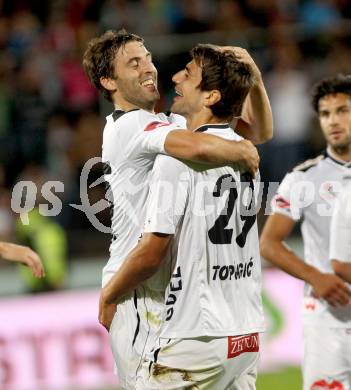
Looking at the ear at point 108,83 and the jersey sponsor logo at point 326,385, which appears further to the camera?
the jersey sponsor logo at point 326,385

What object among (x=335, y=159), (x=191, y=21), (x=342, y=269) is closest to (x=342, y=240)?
(x=342, y=269)

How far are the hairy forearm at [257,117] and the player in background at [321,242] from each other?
1.08m

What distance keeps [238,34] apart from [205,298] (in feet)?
26.4

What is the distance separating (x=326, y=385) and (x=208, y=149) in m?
2.19

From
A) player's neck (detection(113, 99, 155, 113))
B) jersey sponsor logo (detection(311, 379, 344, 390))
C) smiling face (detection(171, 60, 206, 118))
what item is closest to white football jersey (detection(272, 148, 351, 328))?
jersey sponsor logo (detection(311, 379, 344, 390))

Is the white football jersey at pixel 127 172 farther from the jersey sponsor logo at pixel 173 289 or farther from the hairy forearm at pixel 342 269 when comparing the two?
the hairy forearm at pixel 342 269

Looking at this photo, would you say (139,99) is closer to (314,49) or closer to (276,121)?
(276,121)

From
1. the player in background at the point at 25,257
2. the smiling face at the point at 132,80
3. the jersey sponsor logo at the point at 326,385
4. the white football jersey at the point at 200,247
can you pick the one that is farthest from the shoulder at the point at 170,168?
the jersey sponsor logo at the point at 326,385

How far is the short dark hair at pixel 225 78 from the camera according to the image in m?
4.38

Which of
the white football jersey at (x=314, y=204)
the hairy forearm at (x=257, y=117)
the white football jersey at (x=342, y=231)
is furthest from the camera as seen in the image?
the white football jersey at (x=314, y=204)

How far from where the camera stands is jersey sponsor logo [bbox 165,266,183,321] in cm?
433

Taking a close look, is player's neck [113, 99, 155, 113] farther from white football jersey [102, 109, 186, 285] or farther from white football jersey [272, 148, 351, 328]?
white football jersey [272, 148, 351, 328]

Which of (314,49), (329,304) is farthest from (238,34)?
(329,304)

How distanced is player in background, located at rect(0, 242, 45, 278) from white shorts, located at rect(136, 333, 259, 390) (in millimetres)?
1021
